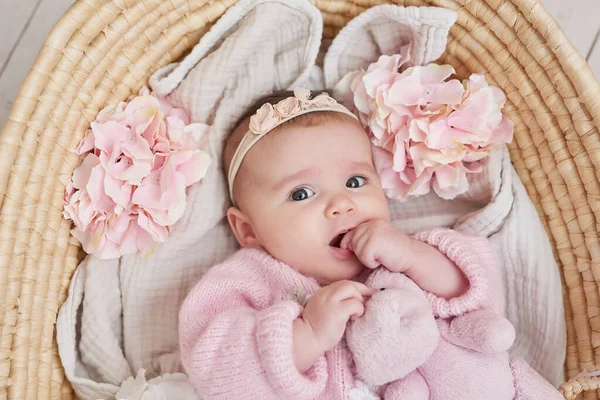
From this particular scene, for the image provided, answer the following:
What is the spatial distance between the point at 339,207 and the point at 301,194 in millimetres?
89

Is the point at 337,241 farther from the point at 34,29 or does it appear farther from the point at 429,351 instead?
the point at 34,29

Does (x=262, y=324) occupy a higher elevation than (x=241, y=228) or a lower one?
lower

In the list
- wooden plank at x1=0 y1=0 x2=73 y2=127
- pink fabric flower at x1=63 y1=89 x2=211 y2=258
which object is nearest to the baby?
pink fabric flower at x1=63 y1=89 x2=211 y2=258

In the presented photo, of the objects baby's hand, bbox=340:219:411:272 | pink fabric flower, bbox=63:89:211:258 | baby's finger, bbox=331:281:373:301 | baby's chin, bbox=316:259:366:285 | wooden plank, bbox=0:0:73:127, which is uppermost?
wooden plank, bbox=0:0:73:127

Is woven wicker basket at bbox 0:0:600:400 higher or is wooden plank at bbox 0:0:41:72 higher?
wooden plank at bbox 0:0:41:72

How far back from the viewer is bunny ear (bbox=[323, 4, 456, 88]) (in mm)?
1271

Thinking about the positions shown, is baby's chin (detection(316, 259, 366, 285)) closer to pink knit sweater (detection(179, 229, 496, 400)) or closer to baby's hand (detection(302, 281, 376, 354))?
pink knit sweater (detection(179, 229, 496, 400))

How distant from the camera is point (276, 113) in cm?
121

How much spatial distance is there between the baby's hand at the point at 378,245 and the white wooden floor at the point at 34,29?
1.02 metres

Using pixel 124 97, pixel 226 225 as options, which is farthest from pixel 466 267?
pixel 124 97

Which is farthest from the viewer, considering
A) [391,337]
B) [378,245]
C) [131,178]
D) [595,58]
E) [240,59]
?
[595,58]

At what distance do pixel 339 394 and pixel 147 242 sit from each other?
515 millimetres

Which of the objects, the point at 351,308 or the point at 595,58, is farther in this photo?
the point at 595,58

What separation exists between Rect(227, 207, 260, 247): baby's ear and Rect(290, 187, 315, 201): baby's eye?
0.45 feet
